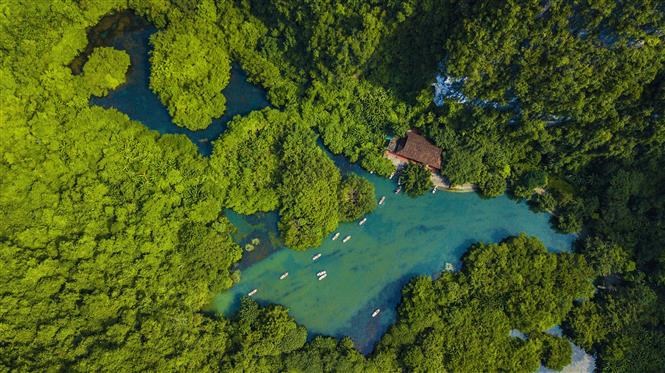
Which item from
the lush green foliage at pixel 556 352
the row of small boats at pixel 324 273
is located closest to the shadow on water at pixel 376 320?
the row of small boats at pixel 324 273

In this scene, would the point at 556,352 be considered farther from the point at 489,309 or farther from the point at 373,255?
the point at 373,255

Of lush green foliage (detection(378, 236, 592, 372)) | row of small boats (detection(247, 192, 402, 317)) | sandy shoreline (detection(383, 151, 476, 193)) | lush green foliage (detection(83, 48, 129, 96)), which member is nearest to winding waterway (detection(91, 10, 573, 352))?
row of small boats (detection(247, 192, 402, 317))

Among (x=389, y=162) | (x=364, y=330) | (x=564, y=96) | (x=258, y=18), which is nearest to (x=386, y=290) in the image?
(x=364, y=330)

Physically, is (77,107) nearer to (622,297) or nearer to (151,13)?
(151,13)

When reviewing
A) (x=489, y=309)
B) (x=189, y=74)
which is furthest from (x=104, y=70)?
(x=489, y=309)

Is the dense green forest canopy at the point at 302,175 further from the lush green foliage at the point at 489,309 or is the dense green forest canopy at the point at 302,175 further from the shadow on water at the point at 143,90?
the shadow on water at the point at 143,90

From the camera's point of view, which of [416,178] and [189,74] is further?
[416,178]

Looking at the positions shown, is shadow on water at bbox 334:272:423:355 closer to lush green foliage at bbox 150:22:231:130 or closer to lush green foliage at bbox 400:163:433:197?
lush green foliage at bbox 400:163:433:197
